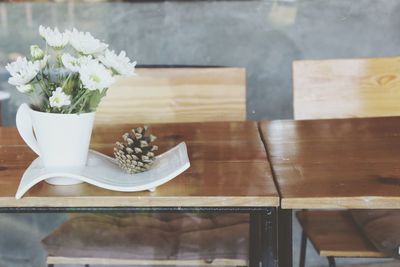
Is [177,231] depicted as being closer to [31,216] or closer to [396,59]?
[31,216]

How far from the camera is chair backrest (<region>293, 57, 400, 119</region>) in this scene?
171 cm

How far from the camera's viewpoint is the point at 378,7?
237cm

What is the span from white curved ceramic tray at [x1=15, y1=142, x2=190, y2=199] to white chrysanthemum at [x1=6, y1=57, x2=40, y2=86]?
0.17 metres

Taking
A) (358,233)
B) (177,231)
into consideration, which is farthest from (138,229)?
(358,233)

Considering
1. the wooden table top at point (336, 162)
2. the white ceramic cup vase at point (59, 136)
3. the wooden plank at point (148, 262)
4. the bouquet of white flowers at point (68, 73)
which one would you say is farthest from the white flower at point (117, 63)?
the wooden plank at point (148, 262)

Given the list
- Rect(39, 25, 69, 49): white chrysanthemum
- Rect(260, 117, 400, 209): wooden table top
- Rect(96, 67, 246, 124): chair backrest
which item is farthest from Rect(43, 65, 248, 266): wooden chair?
Rect(39, 25, 69, 49): white chrysanthemum

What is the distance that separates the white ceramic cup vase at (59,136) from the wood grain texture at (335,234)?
28.3 inches

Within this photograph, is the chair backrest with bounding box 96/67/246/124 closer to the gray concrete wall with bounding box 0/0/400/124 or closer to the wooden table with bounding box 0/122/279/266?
the wooden table with bounding box 0/122/279/266

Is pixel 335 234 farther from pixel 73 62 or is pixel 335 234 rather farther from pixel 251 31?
pixel 251 31

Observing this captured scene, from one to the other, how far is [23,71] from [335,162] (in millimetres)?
638

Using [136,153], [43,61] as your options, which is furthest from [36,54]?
[136,153]

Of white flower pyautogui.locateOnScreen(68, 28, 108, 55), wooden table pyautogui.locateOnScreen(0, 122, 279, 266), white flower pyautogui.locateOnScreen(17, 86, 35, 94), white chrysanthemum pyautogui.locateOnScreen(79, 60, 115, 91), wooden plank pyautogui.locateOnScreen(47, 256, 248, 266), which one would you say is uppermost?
white flower pyautogui.locateOnScreen(68, 28, 108, 55)

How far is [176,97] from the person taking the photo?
173 centimetres

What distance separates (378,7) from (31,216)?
5.75ft
